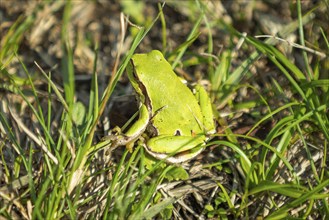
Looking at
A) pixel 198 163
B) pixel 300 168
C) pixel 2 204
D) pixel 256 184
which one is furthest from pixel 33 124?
pixel 300 168

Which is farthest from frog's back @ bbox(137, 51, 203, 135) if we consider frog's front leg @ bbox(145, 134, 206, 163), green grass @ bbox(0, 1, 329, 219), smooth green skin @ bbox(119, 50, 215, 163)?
green grass @ bbox(0, 1, 329, 219)

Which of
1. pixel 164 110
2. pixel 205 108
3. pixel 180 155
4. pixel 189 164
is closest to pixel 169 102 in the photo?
pixel 164 110

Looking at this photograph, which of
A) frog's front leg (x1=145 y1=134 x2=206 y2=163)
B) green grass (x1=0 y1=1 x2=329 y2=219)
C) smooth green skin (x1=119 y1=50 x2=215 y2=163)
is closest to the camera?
green grass (x1=0 y1=1 x2=329 y2=219)

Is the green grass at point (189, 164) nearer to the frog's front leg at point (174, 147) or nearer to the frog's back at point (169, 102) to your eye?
the frog's front leg at point (174, 147)

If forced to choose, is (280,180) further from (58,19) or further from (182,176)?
(58,19)

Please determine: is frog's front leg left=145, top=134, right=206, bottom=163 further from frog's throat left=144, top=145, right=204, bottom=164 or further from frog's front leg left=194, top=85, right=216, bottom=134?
frog's front leg left=194, top=85, right=216, bottom=134

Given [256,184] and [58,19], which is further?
[58,19]

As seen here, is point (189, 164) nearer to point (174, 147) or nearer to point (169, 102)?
point (174, 147)
